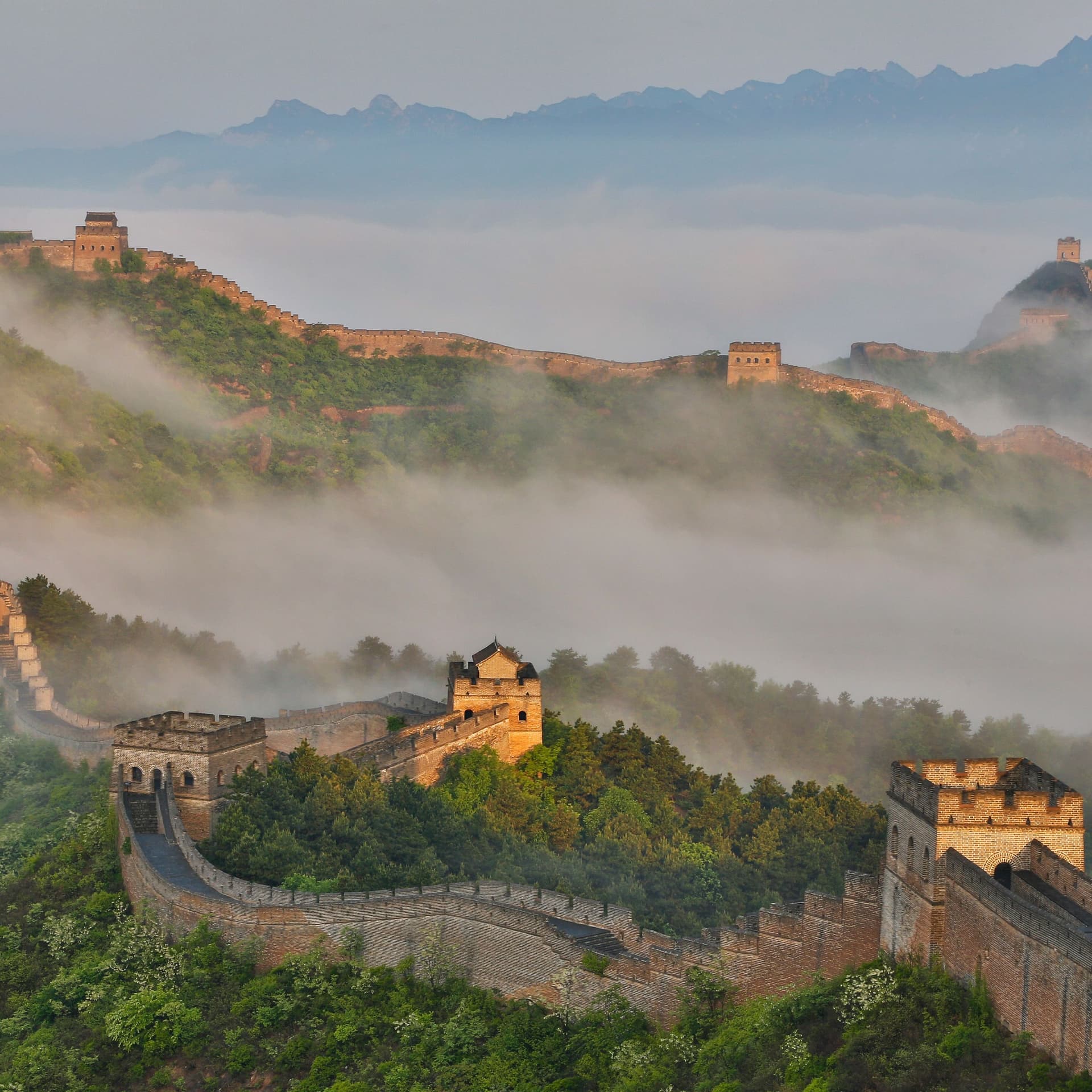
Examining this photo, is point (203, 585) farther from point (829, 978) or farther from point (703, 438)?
point (829, 978)

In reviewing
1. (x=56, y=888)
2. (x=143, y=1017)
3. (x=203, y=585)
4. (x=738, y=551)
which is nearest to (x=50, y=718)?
(x=56, y=888)

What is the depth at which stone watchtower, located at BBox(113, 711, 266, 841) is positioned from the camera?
54125 millimetres

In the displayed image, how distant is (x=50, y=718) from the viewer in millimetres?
66750

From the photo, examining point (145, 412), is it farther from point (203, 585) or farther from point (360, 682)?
point (360, 682)

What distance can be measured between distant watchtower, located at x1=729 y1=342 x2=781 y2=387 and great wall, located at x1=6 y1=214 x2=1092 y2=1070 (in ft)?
275

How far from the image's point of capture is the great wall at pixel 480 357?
14125 centimetres

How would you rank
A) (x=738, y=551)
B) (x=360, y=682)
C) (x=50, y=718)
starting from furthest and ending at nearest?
(x=738, y=551), (x=360, y=682), (x=50, y=718)

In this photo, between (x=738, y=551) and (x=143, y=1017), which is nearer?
(x=143, y=1017)

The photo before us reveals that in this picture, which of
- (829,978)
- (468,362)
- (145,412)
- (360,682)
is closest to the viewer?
(829,978)

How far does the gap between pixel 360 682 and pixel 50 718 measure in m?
26.8

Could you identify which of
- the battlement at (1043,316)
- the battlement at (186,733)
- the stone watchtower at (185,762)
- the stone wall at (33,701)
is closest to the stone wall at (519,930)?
the stone watchtower at (185,762)

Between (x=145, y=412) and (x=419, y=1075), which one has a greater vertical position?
(x=145, y=412)

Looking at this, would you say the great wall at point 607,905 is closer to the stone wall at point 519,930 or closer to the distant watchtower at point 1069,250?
the stone wall at point 519,930

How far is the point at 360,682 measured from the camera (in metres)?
92.4
